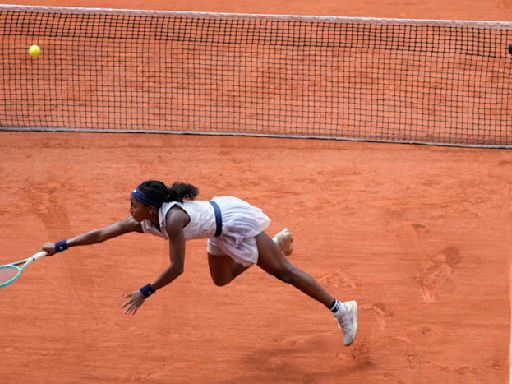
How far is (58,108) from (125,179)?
87.5 inches

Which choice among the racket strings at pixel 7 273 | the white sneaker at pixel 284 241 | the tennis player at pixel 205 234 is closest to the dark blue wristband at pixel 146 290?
the tennis player at pixel 205 234

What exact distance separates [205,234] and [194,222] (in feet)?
0.47

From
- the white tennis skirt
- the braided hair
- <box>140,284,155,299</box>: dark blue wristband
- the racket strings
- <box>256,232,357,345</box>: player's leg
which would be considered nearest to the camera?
the braided hair

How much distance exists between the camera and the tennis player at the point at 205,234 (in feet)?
22.6

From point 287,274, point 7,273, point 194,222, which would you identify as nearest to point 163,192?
point 194,222

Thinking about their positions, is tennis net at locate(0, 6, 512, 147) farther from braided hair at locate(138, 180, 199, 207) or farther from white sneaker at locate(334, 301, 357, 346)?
braided hair at locate(138, 180, 199, 207)

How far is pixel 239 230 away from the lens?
7117mm

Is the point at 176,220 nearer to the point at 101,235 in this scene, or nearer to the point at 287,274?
the point at 101,235

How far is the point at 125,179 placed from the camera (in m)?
10.2

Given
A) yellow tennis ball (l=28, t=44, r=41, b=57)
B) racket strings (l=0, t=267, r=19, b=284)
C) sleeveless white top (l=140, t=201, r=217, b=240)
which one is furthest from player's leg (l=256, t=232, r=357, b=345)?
yellow tennis ball (l=28, t=44, r=41, b=57)

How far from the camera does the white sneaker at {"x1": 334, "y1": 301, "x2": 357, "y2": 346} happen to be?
24.8 ft

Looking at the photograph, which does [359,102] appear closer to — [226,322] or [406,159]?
[406,159]

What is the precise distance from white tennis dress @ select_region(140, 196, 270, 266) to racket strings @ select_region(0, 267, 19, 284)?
1.14 metres

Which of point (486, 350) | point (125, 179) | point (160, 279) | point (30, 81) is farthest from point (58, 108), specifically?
point (486, 350)
